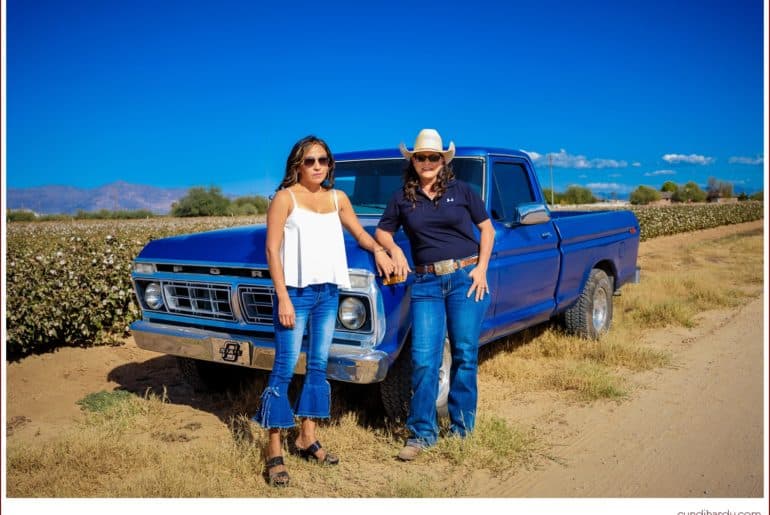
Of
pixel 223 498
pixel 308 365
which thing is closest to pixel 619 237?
pixel 308 365

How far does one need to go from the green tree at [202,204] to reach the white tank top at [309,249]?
135 feet

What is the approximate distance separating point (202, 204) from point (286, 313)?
42228 mm

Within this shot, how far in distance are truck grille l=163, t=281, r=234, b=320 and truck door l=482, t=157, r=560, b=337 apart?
1.87 m

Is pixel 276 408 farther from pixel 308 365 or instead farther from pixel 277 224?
pixel 277 224

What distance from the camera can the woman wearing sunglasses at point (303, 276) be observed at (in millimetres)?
3521

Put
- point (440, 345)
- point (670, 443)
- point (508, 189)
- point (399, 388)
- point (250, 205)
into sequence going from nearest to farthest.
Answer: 1. point (440, 345)
2. point (670, 443)
3. point (399, 388)
4. point (508, 189)
5. point (250, 205)

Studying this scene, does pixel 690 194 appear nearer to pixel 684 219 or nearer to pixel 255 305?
pixel 684 219

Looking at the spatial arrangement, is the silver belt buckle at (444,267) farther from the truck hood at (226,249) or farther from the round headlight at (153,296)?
the round headlight at (153,296)

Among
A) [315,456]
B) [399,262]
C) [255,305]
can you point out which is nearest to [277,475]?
[315,456]

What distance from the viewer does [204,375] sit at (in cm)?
549

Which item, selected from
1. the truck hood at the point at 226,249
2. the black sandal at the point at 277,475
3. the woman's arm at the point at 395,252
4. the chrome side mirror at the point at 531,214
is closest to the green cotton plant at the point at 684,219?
the chrome side mirror at the point at 531,214

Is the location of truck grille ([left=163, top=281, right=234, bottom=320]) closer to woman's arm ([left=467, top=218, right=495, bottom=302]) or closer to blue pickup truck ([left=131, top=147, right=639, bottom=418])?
blue pickup truck ([left=131, top=147, right=639, bottom=418])

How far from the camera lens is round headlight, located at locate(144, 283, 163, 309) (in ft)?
16.0

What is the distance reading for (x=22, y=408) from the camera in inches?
210
